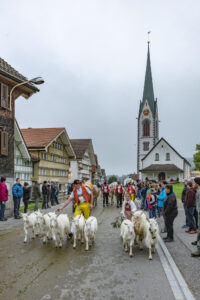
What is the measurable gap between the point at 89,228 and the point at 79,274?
248 centimetres

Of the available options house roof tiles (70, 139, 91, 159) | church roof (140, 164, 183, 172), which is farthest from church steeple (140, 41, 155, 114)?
house roof tiles (70, 139, 91, 159)

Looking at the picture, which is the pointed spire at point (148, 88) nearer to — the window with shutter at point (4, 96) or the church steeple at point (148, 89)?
the church steeple at point (148, 89)

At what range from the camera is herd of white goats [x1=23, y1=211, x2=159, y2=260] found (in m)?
7.98

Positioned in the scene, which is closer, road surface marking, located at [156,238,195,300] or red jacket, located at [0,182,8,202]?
road surface marking, located at [156,238,195,300]

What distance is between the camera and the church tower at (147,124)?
83.1 meters

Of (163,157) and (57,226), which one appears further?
(163,157)

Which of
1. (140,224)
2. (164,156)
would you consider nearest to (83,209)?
(140,224)

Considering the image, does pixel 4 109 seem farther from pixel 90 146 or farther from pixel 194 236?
pixel 90 146

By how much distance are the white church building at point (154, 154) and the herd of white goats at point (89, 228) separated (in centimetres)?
5914

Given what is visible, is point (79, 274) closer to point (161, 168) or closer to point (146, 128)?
point (161, 168)

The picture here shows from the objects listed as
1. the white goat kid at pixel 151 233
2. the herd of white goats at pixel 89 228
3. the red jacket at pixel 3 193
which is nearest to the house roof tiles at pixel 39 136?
the red jacket at pixel 3 193

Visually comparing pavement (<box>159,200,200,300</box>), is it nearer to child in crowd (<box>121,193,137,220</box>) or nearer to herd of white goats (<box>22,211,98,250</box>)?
child in crowd (<box>121,193,137,220</box>)

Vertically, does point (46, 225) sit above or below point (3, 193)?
below

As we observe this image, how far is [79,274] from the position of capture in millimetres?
6129
